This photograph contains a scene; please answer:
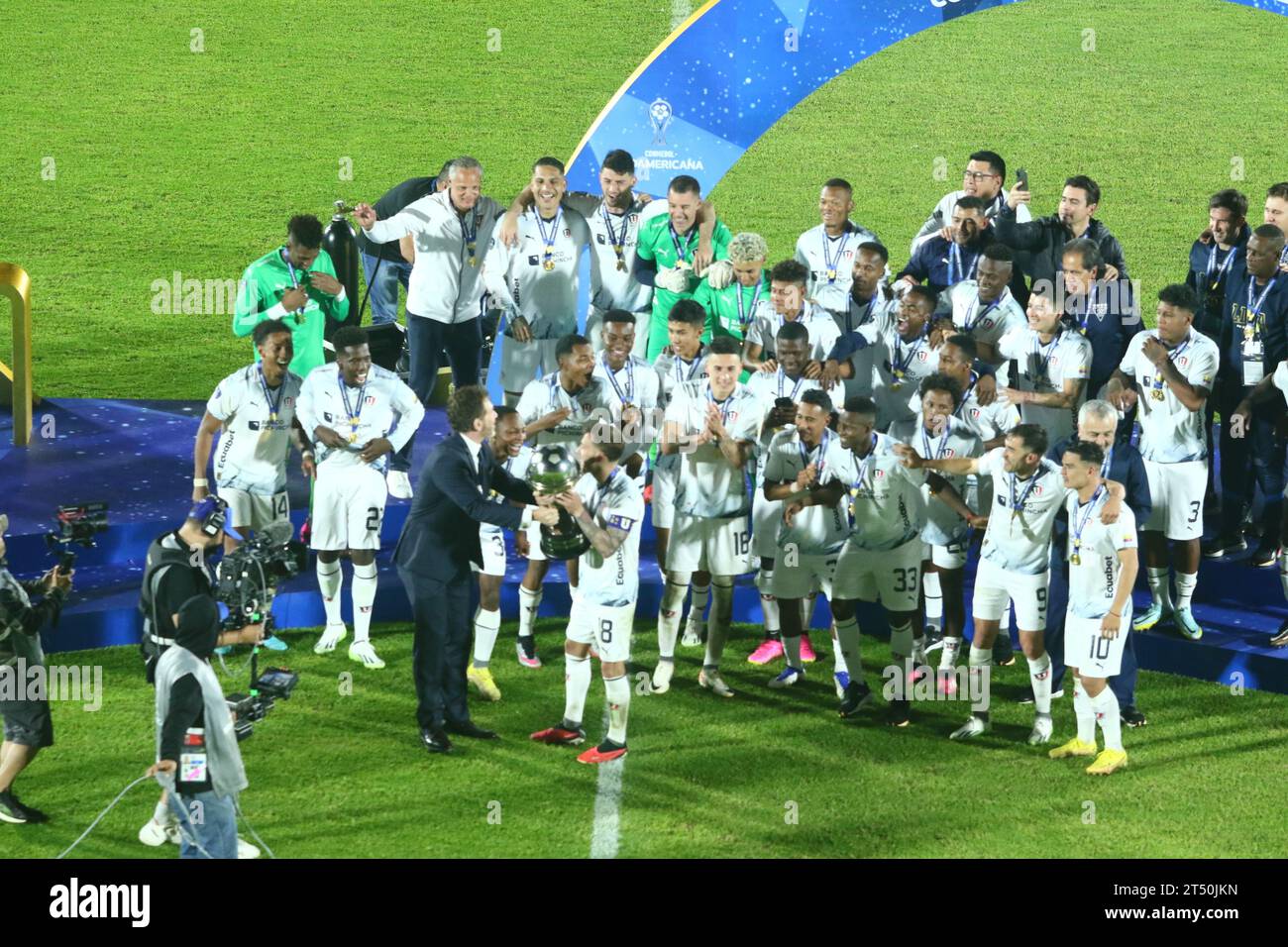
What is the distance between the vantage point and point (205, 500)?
26.9 feet

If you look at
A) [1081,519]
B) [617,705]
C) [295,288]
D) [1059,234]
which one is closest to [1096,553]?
[1081,519]

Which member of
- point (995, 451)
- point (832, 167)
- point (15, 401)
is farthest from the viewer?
point (832, 167)

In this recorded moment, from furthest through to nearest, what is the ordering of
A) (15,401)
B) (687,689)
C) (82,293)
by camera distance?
(82,293) < (15,401) < (687,689)

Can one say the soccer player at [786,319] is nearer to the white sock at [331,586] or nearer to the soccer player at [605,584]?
the soccer player at [605,584]

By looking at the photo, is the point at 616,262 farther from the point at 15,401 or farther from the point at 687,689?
the point at 15,401

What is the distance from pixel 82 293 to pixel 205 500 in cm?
912

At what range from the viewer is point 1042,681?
8.78 meters

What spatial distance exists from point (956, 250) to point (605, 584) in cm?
293

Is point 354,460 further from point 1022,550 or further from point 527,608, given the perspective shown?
point 1022,550

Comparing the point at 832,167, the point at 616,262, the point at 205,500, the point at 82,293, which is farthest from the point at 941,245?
the point at 832,167

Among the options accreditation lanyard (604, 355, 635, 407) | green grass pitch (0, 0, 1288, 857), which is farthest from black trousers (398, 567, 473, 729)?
accreditation lanyard (604, 355, 635, 407)

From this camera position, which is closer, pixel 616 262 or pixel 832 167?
pixel 616 262

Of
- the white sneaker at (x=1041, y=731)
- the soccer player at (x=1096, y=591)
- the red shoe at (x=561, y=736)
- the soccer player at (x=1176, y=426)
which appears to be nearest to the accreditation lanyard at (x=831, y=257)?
the soccer player at (x=1176, y=426)

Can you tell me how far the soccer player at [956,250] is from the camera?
10148mm
